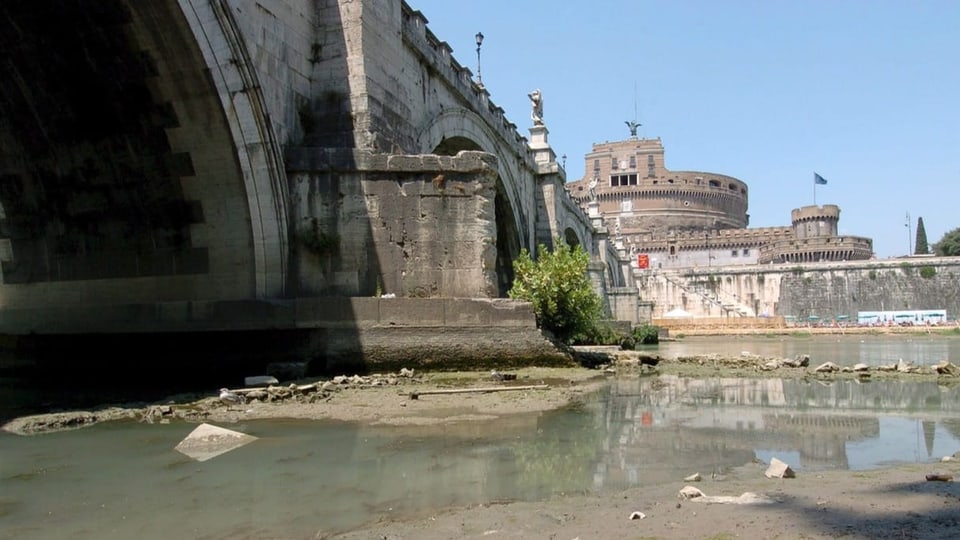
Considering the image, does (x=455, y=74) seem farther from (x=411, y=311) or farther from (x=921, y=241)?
(x=921, y=241)

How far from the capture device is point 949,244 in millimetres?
82812

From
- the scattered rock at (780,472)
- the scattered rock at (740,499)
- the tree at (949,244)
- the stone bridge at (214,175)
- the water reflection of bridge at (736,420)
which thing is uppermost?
the tree at (949,244)

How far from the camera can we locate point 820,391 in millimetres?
11148

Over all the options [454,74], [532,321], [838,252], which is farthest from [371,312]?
[838,252]

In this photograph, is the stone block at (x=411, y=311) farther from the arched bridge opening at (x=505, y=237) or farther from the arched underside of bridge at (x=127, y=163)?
the arched bridge opening at (x=505, y=237)

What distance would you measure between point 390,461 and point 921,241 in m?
98.7

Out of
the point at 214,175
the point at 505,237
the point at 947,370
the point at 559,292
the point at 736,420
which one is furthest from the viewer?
the point at 505,237

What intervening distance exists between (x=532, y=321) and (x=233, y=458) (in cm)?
667

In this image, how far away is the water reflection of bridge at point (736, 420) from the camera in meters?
6.21

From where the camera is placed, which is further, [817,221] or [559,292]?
[817,221]

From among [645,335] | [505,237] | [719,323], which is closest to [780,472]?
[505,237]

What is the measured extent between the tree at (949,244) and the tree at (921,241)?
2.95 m

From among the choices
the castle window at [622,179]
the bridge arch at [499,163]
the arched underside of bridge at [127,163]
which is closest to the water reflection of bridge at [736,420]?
the arched underside of bridge at [127,163]

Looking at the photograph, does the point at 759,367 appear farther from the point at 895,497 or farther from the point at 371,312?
the point at 895,497
